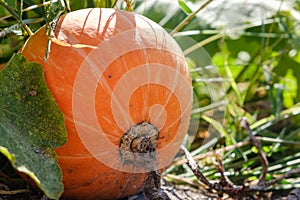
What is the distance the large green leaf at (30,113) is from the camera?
107cm

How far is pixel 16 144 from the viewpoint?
1.04m

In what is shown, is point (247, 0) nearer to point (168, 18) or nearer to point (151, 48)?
point (168, 18)

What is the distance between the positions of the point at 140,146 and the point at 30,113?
0.83 feet

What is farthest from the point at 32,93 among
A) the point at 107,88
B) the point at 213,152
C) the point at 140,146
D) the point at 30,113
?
the point at 213,152

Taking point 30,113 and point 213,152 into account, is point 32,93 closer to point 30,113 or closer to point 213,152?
point 30,113

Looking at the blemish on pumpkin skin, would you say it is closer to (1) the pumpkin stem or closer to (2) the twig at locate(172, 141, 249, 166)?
(1) the pumpkin stem

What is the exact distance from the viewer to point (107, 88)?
3.74ft

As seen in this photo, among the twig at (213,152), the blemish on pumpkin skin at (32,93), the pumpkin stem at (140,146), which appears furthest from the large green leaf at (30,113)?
the twig at (213,152)

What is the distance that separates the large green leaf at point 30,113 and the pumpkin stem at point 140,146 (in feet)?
0.50

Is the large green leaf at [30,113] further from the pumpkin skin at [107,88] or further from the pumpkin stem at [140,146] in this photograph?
the pumpkin stem at [140,146]

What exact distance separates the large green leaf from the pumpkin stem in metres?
0.15

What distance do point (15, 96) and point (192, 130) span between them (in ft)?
2.69

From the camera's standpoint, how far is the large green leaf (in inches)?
42.1

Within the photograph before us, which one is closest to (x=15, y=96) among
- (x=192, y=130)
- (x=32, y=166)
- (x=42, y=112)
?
(x=42, y=112)
